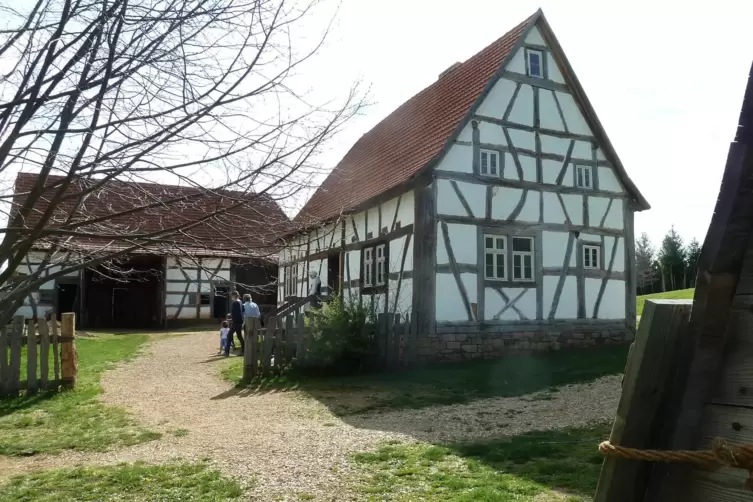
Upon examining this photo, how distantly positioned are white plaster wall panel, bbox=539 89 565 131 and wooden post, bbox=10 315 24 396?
11.4 metres

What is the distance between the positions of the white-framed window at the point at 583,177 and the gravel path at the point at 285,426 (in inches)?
234

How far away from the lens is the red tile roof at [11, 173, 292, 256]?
351cm

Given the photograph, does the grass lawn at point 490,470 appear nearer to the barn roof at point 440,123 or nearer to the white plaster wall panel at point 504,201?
the barn roof at point 440,123

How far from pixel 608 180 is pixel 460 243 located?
4.79m

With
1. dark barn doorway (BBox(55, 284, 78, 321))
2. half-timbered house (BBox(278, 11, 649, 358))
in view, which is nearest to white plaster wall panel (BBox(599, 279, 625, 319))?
half-timbered house (BBox(278, 11, 649, 358))

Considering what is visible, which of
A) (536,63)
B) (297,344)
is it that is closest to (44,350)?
(297,344)

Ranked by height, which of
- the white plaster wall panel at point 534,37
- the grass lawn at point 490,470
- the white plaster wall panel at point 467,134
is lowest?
the grass lawn at point 490,470

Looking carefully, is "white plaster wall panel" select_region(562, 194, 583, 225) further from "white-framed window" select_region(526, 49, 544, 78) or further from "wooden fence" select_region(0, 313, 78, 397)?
"wooden fence" select_region(0, 313, 78, 397)

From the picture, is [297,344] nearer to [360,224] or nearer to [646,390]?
[360,224]

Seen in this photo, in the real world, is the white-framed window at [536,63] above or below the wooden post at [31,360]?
above

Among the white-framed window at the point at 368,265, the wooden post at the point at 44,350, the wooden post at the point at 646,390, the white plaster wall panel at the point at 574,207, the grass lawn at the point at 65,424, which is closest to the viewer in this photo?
the wooden post at the point at 646,390

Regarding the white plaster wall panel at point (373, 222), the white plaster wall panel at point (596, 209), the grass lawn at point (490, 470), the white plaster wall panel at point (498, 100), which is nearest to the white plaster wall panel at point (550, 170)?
the white plaster wall panel at point (596, 209)

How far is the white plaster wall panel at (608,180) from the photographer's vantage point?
603 inches

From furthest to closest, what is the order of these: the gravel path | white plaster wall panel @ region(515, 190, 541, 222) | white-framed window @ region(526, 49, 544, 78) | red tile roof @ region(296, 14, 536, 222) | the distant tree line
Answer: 1. the distant tree line
2. white-framed window @ region(526, 49, 544, 78)
3. white plaster wall panel @ region(515, 190, 541, 222)
4. red tile roof @ region(296, 14, 536, 222)
5. the gravel path
